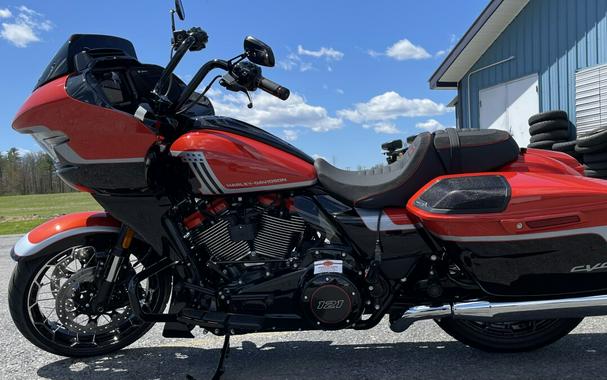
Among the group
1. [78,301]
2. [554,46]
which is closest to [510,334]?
[78,301]

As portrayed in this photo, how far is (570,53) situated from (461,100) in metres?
3.62

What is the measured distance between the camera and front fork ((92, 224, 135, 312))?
2.72 metres

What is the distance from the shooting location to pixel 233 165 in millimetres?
2479

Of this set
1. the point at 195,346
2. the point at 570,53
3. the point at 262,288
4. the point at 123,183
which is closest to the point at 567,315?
the point at 262,288

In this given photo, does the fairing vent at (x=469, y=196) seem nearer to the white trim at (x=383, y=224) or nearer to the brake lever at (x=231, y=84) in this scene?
the white trim at (x=383, y=224)

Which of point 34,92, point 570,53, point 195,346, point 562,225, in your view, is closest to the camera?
point 562,225

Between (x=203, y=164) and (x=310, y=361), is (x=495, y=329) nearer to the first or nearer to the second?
(x=310, y=361)

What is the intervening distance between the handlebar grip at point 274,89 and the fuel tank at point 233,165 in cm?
29

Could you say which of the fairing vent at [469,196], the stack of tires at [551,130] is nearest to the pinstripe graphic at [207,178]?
the fairing vent at [469,196]

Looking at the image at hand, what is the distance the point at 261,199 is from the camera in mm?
2590

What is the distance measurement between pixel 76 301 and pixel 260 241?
117 centimetres

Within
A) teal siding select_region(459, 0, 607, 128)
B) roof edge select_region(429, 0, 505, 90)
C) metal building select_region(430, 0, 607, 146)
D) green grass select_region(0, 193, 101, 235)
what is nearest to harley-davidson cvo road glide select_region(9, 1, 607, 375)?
green grass select_region(0, 193, 101, 235)

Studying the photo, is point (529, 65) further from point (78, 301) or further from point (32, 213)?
point (32, 213)

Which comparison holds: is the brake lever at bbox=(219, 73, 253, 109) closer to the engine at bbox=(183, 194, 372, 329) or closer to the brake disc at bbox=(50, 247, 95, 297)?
the engine at bbox=(183, 194, 372, 329)
